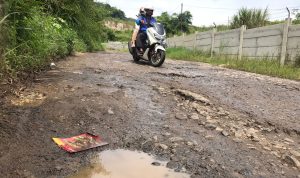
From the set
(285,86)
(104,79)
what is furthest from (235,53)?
(104,79)

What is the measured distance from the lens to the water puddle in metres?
2.28

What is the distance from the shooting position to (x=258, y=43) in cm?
1013

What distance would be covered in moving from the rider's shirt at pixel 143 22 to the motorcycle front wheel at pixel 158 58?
31.9 inches


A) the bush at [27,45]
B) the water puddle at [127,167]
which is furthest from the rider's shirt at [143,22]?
the water puddle at [127,167]

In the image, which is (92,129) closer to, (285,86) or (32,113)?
(32,113)

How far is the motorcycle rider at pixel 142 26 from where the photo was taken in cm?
815

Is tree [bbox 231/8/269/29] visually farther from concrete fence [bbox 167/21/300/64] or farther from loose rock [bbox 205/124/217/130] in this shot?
loose rock [bbox 205/124/217/130]

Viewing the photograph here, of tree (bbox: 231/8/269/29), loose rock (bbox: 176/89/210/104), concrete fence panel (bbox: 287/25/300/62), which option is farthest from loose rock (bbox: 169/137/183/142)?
tree (bbox: 231/8/269/29)

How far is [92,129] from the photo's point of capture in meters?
2.99

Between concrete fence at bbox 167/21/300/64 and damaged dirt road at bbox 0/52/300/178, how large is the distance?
4243 mm

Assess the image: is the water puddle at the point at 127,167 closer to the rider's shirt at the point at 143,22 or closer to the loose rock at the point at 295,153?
the loose rock at the point at 295,153

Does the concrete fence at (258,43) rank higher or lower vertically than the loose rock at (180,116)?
higher

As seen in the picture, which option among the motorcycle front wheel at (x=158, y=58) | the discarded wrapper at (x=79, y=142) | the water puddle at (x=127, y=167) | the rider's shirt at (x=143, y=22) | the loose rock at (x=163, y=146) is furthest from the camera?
the rider's shirt at (x=143, y=22)

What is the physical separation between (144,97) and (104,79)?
3.37ft
